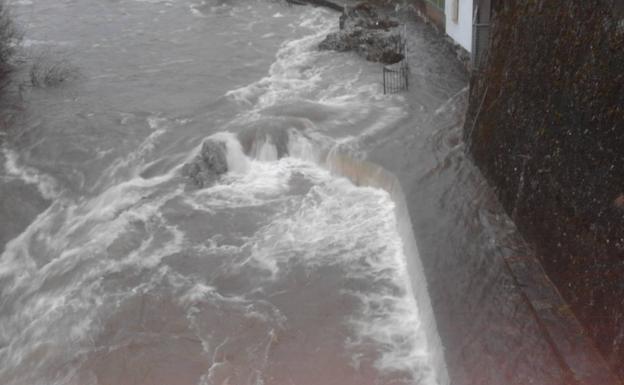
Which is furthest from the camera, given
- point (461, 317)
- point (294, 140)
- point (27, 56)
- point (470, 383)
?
point (27, 56)

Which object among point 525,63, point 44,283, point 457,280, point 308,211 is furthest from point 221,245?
point 525,63

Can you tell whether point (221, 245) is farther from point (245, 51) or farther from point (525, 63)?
point (245, 51)

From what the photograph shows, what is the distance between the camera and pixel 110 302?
384 inches

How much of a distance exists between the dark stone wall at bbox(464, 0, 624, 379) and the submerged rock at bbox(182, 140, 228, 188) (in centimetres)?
570

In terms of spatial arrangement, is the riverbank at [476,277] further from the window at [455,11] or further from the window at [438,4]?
the window at [438,4]

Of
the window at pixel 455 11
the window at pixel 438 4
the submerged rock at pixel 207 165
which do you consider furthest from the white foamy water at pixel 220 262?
the window at pixel 438 4

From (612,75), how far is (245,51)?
1585 cm

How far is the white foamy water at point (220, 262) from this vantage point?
855 cm

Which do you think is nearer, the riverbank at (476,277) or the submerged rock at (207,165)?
→ the riverbank at (476,277)

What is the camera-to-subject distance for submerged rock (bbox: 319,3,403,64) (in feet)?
61.9

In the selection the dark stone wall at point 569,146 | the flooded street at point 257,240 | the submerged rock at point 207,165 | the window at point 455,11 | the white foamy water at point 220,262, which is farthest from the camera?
the window at point 455,11

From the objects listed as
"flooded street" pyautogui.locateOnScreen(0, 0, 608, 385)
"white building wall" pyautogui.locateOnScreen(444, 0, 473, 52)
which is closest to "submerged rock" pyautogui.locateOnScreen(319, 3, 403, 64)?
"flooded street" pyautogui.locateOnScreen(0, 0, 608, 385)

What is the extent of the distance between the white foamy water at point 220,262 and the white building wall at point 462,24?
2.72 m

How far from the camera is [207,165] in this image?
13094mm
